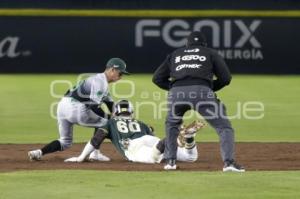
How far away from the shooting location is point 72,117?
13.3 metres

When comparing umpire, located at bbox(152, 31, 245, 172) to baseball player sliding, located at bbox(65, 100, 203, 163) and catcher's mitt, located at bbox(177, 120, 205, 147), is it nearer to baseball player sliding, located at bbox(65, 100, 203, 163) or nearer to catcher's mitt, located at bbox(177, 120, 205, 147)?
catcher's mitt, located at bbox(177, 120, 205, 147)

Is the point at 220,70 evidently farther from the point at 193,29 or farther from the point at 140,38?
the point at 140,38

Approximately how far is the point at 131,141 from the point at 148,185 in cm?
283

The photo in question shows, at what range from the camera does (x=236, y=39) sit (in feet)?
96.3

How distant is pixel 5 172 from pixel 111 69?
2.12 meters

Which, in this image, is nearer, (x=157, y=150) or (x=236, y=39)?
(x=157, y=150)

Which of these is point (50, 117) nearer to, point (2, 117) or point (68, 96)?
point (2, 117)

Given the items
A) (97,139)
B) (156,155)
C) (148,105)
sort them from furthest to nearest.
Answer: (148,105), (156,155), (97,139)

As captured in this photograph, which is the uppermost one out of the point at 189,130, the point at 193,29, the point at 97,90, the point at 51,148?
the point at 193,29

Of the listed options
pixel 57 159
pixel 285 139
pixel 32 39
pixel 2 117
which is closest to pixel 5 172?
pixel 57 159

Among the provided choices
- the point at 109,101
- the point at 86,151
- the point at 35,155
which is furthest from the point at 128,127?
the point at 35,155

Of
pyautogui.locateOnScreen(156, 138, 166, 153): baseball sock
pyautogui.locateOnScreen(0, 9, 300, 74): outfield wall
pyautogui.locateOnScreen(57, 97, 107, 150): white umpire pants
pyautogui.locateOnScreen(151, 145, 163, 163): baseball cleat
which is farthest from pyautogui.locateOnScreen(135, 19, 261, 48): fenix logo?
pyautogui.locateOnScreen(156, 138, 166, 153): baseball sock

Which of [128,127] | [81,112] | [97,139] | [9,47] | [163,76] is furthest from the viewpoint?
[9,47]

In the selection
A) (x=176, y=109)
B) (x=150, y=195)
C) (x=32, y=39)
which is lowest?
(x=150, y=195)
